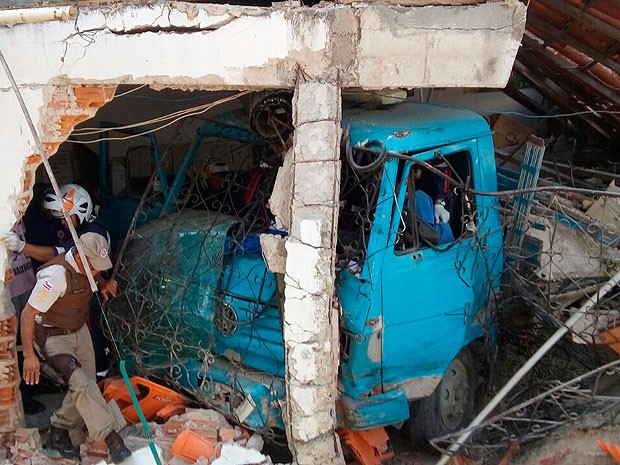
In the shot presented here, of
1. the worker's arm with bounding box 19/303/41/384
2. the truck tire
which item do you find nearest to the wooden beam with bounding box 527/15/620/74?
the truck tire

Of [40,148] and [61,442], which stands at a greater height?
[40,148]

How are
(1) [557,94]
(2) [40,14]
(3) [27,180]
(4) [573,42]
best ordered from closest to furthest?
1. (2) [40,14]
2. (3) [27,180]
3. (4) [573,42]
4. (1) [557,94]

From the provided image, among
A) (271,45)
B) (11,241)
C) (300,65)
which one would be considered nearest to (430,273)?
(300,65)

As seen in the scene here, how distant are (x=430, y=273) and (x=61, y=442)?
9.31 ft

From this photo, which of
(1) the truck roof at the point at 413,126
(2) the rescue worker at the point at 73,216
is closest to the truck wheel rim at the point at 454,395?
(1) the truck roof at the point at 413,126

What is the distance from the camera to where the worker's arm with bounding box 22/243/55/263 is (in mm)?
4824

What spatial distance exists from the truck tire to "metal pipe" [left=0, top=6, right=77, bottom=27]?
357cm

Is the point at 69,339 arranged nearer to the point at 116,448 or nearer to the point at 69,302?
the point at 69,302

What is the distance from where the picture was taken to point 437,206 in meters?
4.77

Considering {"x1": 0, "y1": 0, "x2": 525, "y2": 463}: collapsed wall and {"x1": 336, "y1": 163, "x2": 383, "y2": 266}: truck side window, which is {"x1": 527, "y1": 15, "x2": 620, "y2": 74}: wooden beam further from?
{"x1": 336, "y1": 163, "x2": 383, "y2": 266}: truck side window

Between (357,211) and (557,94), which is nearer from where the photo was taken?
(357,211)

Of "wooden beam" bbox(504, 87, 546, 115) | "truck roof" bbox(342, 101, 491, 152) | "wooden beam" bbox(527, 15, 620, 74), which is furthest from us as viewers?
"wooden beam" bbox(504, 87, 546, 115)

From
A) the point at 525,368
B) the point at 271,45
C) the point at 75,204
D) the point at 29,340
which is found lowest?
the point at 525,368

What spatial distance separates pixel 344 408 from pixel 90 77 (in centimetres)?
270
